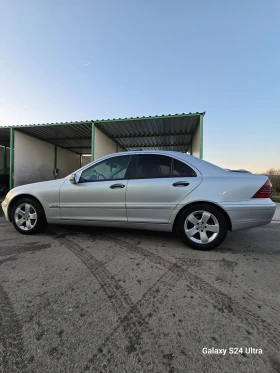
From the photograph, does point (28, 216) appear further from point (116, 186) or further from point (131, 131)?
point (131, 131)

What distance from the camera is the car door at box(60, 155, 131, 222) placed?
3324mm

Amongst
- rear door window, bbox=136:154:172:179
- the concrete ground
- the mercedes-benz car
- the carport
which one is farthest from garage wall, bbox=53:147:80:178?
the concrete ground

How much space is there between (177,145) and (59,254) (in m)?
11.9

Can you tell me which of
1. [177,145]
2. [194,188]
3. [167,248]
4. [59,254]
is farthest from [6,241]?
[177,145]

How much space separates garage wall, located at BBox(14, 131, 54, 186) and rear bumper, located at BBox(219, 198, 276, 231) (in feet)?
35.7

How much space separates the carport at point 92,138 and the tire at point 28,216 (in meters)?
5.20

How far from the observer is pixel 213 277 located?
7.63 ft

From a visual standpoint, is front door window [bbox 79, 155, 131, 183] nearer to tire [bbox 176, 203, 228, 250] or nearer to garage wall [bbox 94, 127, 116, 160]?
tire [bbox 176, 203, 228, 250]

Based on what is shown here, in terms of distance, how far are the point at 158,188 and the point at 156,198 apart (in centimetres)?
16

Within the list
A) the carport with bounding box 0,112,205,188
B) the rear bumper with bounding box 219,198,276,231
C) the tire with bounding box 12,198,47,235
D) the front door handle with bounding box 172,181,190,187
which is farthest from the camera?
the carport with bounding box 0,112,205,188

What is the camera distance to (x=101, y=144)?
980 centimetres

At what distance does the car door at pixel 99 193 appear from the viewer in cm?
332

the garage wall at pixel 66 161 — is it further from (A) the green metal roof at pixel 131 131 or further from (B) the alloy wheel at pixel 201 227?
(B) the alloy wheel at pixel 201 227

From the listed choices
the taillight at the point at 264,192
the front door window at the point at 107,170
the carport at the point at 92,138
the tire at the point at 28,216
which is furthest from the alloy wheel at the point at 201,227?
the carport at the point at 92,138
